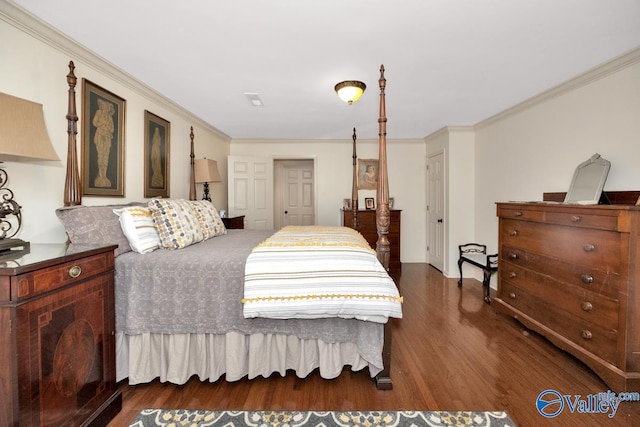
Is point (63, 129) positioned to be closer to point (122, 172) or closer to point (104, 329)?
point (122, 172)

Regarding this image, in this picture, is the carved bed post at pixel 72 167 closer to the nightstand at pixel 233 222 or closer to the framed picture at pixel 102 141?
the framed picture at pixel 102 141

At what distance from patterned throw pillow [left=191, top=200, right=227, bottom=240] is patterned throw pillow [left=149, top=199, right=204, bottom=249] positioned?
0.76ft

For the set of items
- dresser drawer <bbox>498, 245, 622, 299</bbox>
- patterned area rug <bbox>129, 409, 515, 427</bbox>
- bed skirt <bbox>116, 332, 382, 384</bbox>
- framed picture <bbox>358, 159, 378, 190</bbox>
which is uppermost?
framed picture <bbox>358, 159, 378, 190</bbox>

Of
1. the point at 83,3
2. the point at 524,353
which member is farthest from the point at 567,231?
the point at 83,3

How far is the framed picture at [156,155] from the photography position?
287cm

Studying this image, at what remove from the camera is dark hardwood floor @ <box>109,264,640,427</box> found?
1.57 meters

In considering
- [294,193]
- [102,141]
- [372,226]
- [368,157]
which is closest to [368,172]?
[368,157]

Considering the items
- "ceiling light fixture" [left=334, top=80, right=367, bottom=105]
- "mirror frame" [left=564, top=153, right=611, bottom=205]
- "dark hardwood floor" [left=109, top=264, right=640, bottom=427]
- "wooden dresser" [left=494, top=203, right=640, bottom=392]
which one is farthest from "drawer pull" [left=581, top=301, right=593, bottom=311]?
"ceiling light fixture" [left=334, top=80, right=367, bottom=105]

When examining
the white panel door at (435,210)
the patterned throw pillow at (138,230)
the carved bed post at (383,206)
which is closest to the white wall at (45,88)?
the patterned throw pillow at (138,230)

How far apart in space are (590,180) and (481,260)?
1464mm

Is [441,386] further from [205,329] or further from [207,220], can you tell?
[207,220]

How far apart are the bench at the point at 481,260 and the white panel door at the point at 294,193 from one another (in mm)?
3198

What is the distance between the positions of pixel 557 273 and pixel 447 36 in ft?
6.37

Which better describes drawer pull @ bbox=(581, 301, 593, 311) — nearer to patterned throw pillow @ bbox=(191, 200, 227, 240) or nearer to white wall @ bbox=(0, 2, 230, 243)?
patterned throw pillow @ bbox=(191, 200, 227, 240)
